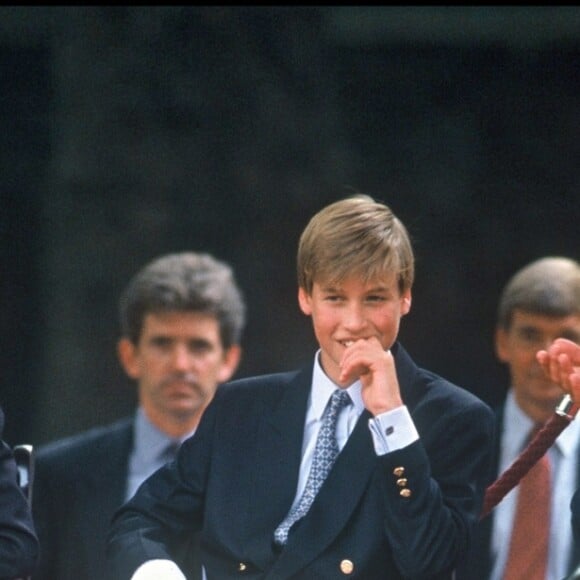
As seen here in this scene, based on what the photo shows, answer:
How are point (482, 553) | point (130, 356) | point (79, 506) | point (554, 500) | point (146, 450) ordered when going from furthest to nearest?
point (130, 356)
point (146, 450)
point (79, 506)
point (554, 500)
point (482, 553)

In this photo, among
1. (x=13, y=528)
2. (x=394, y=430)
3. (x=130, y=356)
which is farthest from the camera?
(x=130, y=356)

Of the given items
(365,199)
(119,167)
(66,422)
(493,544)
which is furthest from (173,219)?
(365,199)

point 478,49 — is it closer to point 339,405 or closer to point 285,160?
point 285,160

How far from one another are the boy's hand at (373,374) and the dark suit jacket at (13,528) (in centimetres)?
69

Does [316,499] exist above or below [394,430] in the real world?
below

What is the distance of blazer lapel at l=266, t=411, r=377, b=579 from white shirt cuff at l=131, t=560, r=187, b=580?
16cm

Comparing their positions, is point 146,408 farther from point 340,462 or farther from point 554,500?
point 340,462

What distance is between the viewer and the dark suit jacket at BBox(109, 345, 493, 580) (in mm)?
3094

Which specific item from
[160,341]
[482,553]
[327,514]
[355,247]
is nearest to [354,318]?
[355,247]

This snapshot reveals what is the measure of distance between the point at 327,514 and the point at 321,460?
11 centimetres

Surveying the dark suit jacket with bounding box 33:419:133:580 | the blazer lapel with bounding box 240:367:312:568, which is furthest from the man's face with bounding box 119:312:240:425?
the blazer lapel with bounding box 240:367:312:568

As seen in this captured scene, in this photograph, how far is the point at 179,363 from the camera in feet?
15.8

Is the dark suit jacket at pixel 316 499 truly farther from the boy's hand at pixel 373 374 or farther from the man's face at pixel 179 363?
the man's face at pixel 179 363

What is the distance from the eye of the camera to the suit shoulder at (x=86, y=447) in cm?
472
